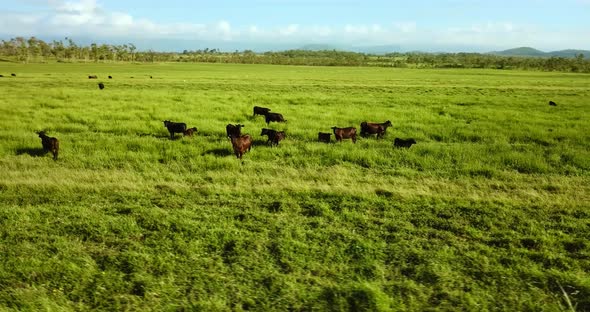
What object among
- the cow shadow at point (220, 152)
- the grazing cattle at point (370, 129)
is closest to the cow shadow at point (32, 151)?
the cow shadow at point (220, 152)

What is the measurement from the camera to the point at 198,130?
628 inches

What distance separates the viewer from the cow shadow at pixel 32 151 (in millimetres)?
12273

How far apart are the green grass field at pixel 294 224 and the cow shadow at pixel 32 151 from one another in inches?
4.0

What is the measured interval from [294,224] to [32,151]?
974 centimetres

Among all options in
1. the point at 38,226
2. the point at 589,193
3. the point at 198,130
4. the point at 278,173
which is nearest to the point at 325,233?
the point at 278,173

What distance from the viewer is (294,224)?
7445 mm

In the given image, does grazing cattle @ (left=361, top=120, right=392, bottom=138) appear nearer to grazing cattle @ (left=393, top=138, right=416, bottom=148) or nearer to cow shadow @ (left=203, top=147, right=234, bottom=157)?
grazing cattle @ (left=393, top=138, right=416, bottom=148)

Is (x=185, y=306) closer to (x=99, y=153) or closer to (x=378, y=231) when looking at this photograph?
(x=378, y=231)

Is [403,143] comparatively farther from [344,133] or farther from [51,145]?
[51,145]

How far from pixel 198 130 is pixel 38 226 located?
9.06 m

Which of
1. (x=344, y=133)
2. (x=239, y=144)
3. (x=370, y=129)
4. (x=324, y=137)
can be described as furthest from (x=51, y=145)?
(x=370, y=129)

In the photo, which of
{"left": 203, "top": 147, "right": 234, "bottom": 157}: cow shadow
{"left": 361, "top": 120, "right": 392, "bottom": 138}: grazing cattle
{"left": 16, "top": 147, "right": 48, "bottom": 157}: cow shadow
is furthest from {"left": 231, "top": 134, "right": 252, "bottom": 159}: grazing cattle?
{"left": 16, "top": 147, "right": 48, "bottom": 157}: cow shadow

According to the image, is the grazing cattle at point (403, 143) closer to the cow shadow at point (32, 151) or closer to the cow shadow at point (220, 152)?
the cow shadow at point (220, 152)

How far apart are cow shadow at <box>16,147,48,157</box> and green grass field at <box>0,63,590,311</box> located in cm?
10
